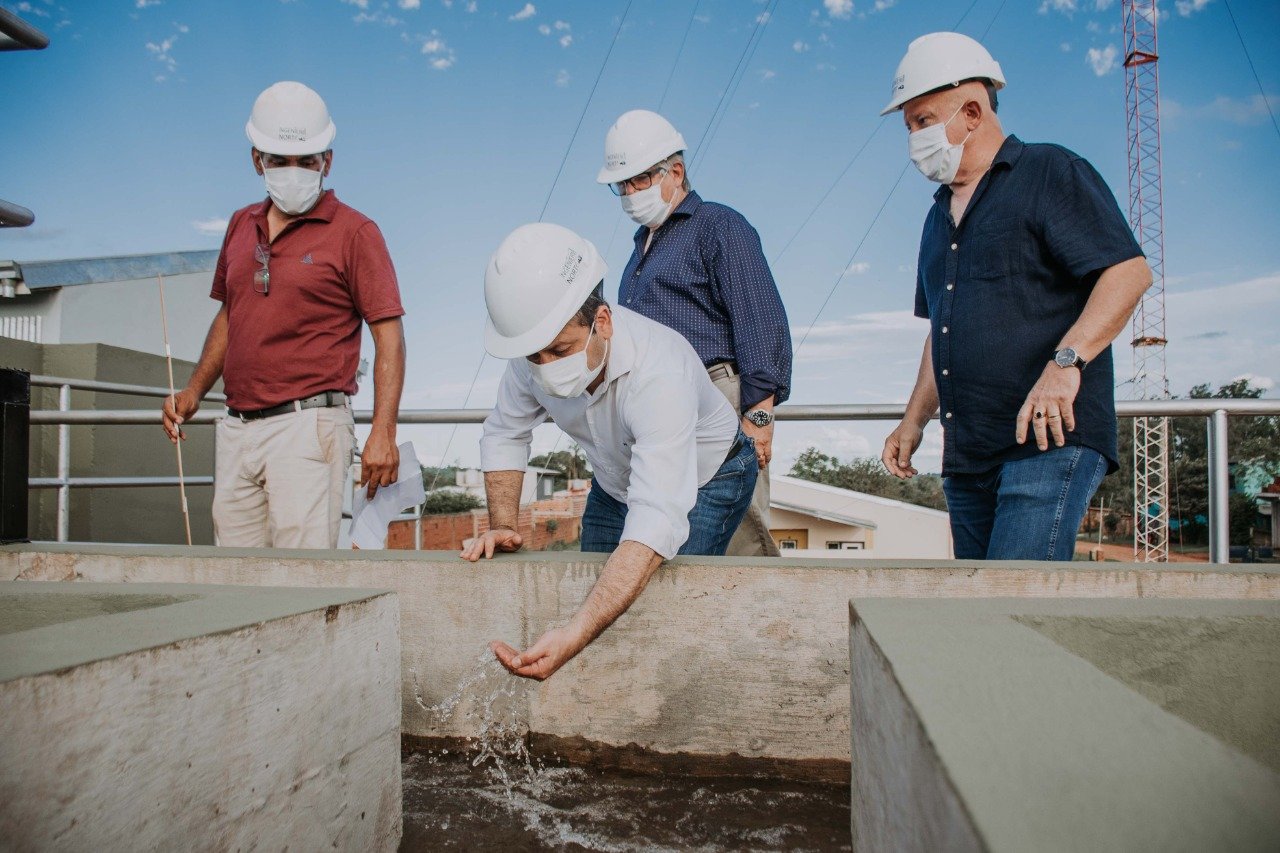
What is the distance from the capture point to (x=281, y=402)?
129 inches

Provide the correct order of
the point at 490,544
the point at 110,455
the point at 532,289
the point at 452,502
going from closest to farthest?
the point at 532,289
the point at 490,544
the point at 110,455
the point at 452,502

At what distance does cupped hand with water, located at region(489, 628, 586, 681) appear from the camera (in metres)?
2.07

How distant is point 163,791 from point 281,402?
6.51 ft

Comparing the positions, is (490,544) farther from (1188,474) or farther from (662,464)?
(1188,474)

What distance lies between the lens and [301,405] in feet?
10.8

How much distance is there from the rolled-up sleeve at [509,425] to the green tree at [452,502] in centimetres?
2120

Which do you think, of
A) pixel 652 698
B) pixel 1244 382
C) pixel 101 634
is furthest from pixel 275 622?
pixel 1244 382

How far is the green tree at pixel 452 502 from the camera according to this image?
80.6ft

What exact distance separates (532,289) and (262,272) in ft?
4.86

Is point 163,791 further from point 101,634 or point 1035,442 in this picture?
point 1035,442

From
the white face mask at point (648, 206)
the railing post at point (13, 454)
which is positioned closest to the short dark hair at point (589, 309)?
the white face mask at point (648, 206)

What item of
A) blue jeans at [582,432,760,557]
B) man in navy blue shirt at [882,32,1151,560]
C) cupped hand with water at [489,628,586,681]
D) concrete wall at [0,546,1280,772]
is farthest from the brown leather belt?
man in navy blue shirt at [882,32,1151,560]

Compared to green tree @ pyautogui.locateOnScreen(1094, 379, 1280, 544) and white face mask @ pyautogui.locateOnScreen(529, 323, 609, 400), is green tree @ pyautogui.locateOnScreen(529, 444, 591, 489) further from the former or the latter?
white face mask @ pyautogui.locateOnScreen(529, 323, 609, 400)

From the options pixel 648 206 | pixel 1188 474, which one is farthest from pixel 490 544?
pixel 1188 474
